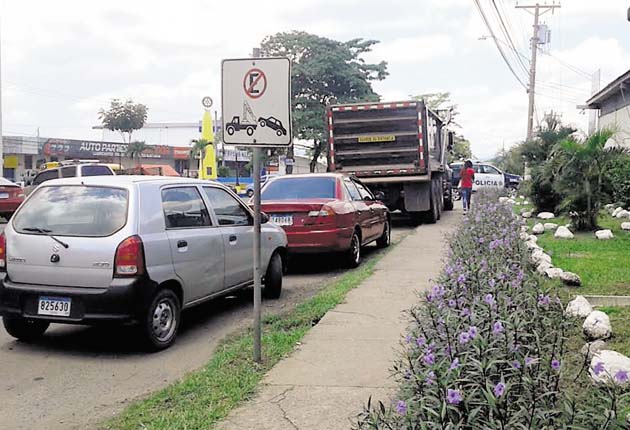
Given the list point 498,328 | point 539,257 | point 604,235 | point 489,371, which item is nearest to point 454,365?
point 489,371

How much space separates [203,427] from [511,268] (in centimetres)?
278

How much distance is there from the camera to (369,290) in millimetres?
8477

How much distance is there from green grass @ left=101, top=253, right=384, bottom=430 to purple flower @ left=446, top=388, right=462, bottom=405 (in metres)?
1.83

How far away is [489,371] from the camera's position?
3121 millimetres

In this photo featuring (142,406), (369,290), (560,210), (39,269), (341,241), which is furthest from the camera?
(560,210)

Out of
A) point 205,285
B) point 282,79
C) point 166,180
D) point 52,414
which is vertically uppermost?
point 282,79

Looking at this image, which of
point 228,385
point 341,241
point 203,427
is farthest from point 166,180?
point 341,241

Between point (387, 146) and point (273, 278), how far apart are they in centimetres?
932

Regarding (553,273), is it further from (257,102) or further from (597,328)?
(257,102)

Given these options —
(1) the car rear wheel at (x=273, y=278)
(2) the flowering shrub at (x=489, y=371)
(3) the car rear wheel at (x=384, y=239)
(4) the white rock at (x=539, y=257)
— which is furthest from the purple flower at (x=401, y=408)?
(3) the car rear wheel at (x=384, y=239)

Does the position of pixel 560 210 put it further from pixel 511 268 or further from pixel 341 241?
pixel 511 268

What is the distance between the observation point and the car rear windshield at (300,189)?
11.2 m

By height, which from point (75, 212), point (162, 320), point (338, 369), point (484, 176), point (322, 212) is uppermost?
point (484, 176)

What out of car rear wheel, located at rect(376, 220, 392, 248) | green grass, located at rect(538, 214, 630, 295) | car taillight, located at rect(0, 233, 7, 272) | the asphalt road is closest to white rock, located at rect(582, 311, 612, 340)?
green grass, located at rect(538, 214, 630, 295)
